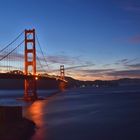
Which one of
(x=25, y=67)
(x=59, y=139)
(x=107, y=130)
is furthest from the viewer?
(x=25, y=67)

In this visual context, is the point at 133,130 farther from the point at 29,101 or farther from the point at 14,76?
the point at 29,101

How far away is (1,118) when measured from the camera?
20.8m

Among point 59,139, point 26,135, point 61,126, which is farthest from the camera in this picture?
point 61,126

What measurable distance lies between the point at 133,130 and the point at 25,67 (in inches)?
1236

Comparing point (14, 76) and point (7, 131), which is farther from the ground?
point (14, 76)

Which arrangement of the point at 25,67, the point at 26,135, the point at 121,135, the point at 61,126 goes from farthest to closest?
1. the point at 25,67
2. the point at 61,126
3. the point at 121,135
4. the point at 26,135

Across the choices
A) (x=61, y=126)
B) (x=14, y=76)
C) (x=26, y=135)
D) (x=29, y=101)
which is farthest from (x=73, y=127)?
(x=29, y=101)

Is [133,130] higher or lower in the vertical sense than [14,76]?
lower

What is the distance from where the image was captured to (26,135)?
19.7 m

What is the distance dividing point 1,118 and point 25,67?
3338cm

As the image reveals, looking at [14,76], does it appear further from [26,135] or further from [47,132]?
[26,135]

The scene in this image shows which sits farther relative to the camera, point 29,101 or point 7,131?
point 29,101

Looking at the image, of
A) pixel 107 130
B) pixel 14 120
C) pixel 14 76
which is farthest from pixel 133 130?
pixel 14 76

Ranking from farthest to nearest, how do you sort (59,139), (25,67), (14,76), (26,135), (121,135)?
(25,67)
(14,76)
(121,135)
(59,139)
(26,135)
